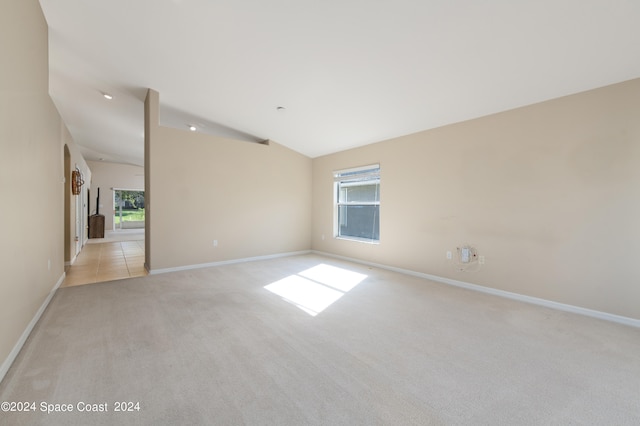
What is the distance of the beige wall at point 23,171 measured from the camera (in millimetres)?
1846

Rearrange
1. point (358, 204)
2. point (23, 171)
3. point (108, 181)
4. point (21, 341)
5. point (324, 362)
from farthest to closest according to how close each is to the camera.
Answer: point (108, 181) < point (358, 204) < point (23, 171) < point (21, 341) < point (324, 362)

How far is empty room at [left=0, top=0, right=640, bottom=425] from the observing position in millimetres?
1667

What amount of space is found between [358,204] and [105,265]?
16.7 feet

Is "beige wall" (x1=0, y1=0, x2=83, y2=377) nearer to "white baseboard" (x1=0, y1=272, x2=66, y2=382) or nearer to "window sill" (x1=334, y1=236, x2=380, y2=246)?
"white baseboard" (x1=0, y1=272, x2=66, y2=382)

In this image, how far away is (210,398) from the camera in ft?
5.06

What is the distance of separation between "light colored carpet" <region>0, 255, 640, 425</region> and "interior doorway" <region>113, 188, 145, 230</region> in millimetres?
9041

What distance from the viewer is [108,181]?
1030cm

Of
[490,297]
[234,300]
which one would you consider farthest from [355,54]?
[490,297]

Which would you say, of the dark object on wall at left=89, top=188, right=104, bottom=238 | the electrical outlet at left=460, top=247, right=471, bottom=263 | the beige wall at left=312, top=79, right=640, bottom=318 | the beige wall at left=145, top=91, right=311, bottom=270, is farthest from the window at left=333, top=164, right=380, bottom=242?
the dark object on wall at left=89, top=188, right=104, bottom=238

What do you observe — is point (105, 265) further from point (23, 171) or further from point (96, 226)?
point (96, 226)

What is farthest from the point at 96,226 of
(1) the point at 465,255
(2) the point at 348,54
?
(1) the point at 465,255

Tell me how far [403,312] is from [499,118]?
9.23 feet

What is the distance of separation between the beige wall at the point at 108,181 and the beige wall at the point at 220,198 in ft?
25.7

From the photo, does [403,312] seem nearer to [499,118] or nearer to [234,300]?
[234,300]
